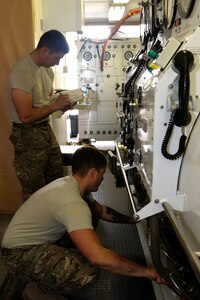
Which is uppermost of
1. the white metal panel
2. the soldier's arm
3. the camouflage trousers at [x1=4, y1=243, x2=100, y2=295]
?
the white metal panel

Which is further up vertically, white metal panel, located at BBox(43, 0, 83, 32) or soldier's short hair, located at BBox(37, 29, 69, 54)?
white metal panel, located at BBox(43, 0, 83, 32)

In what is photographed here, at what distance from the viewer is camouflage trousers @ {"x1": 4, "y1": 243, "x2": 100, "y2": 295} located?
1802 mm

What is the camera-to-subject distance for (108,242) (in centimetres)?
284

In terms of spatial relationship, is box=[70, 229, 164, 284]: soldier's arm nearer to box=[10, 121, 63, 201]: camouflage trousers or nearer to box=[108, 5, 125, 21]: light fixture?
box=[10, 121, 63, 201]: camouflage trousers

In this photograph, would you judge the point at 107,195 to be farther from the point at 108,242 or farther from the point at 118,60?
the point at 118,60

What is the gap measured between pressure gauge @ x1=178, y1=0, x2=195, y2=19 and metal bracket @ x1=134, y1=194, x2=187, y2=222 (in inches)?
37.2

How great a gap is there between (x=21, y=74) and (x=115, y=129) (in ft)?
11.4

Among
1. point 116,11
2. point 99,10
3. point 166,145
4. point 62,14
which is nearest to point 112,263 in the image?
point 166,145

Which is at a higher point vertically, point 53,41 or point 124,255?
point 53,41

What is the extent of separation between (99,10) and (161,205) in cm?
602

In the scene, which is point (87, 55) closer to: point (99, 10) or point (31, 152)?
point (99, 10)

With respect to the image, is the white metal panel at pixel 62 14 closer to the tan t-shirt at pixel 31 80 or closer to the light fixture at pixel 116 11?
the tan t-shirt at pixel 31 80

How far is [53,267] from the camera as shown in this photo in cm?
180

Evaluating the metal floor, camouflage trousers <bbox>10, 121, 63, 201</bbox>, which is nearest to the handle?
the metal floor
